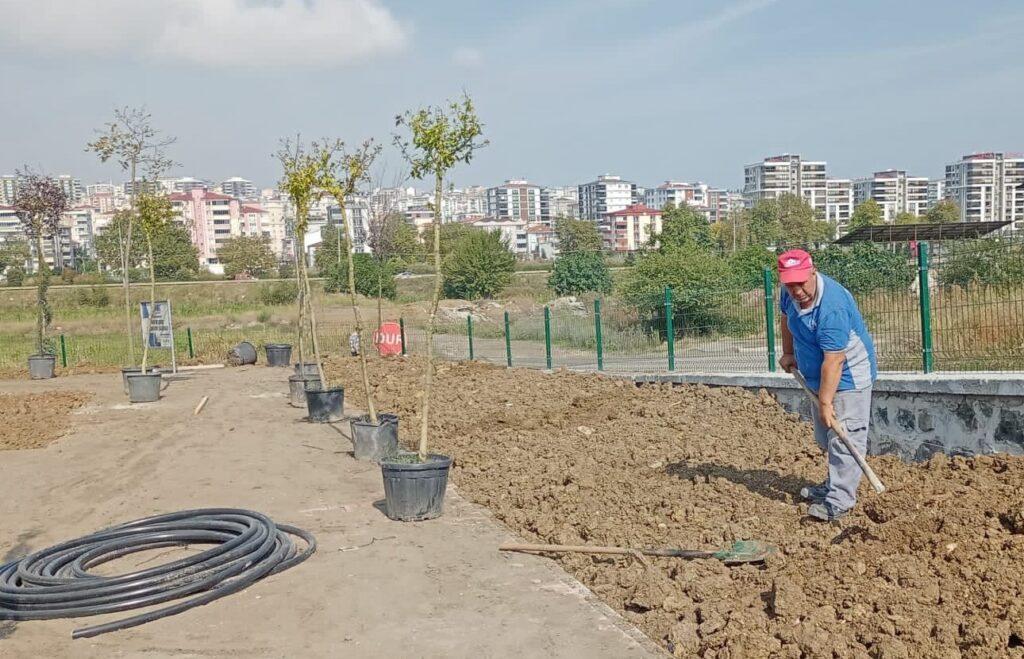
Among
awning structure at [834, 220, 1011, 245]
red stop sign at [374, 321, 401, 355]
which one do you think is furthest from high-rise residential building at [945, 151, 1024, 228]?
red stop sign at [374, 321, 401, 355]

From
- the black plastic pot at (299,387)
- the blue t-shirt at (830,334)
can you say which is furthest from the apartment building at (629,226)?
the blue t-shirt at (830,334)

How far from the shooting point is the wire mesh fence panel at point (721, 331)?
10914 mm

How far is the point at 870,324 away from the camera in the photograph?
29.2 feet

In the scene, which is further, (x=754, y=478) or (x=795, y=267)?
(x=754, y=478)

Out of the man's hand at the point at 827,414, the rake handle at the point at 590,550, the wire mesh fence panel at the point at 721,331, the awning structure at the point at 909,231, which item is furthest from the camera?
the awning structure at the point at 909,231

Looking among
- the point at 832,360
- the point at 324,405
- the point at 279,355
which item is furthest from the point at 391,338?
the point at 832,360

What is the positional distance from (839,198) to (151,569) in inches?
7506

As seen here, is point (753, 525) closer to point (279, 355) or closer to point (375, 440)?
point (375, 440)

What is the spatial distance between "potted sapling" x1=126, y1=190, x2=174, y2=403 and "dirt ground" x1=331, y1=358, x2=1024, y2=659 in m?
6.68

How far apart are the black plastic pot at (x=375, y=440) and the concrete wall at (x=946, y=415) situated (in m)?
4.57

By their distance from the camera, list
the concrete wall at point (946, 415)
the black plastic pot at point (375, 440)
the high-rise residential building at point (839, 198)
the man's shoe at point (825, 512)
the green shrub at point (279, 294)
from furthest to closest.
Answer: the high-rise residential building at point (839, 198), the green shrub at point (279, 294), the black plastic pot at point (375, 440), the concrete wall at point (946, 415), the man's shoe at point (825, 512)

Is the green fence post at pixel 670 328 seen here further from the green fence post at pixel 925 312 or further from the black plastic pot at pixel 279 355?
the black plastic pot at pixel 279 355

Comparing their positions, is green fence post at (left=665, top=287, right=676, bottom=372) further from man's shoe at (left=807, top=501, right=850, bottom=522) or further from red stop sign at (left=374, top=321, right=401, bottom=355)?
red stop sign at (left=374, top=321, right=401, bottom=355)

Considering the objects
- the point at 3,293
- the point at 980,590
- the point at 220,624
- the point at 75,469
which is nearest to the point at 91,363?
the point at 75,469
